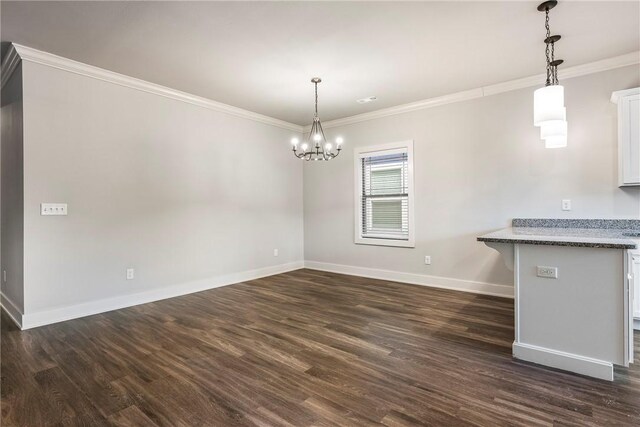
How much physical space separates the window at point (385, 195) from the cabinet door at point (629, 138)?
2.40 metres

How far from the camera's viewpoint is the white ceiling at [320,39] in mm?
2613

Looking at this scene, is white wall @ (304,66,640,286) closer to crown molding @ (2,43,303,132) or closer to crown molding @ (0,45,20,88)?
crown molding @ (2,43,303,132)

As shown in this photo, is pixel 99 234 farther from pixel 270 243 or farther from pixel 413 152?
pixel 413 152

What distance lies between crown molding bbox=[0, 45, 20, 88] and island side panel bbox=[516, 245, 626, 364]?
503cm

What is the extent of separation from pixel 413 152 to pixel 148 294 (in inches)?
168

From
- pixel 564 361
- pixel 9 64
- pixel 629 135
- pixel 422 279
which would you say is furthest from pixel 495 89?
pixel 9 64

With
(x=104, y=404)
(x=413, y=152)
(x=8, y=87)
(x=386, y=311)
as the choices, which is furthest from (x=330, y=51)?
(x=8, y=87)

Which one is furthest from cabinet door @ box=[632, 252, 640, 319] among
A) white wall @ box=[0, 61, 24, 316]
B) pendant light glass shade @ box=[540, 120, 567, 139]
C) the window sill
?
white wall @ box=[0, 61, 24, 316]

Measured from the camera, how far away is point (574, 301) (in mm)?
2324

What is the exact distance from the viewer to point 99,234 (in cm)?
373

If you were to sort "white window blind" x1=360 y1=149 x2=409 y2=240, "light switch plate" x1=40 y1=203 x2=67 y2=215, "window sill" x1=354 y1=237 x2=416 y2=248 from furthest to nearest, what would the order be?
"white window blind" x1=360 y1=149 x2=409 y2=240
"window sill" x1=354 y1=237 x2=416 y2=248
"light switch plate" x1=40 y1=203 x2=67 y2=215

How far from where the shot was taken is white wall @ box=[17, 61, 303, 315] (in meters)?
3.35

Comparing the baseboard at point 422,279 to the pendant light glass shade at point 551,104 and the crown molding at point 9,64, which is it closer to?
the pendant light glass shade at point 551,104

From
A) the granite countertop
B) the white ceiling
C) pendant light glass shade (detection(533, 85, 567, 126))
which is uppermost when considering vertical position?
the white ceiling
